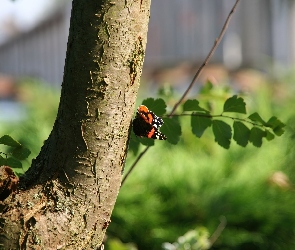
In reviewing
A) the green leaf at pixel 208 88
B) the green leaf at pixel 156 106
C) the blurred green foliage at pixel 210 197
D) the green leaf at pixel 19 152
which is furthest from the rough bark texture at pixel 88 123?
the blurred green foliage at pixel 210 197

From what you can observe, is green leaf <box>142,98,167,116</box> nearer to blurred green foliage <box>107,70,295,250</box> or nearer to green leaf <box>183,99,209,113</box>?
green leaf <box>183,99,209,113</box>

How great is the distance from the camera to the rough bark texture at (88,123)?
93cm

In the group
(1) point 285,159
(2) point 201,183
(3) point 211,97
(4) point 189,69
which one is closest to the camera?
(3) point 211,97

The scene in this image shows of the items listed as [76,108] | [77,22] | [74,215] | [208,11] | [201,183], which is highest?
[208,11]

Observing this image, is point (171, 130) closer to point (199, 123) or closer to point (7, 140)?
point (199, 123)

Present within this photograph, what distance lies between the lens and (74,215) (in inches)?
36.5

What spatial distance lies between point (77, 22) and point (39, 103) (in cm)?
447

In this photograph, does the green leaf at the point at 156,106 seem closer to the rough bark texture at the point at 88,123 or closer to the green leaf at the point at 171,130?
the green leaf at the point at 171,130

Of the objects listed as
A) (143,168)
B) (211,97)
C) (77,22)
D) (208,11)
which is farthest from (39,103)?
(208,11)

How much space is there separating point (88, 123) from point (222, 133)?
0.39 meters

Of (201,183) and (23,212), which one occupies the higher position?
(23,212)

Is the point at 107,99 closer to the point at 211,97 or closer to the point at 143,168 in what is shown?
the point at 211,97

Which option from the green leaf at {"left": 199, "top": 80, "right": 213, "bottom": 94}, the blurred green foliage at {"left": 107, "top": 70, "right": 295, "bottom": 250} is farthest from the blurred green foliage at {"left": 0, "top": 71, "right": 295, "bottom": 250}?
the green leaf at {"left": 199, "top": 80, "right": 213, "bottom": 94}

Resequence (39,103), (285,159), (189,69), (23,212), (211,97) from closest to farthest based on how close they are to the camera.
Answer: (23,212)
(211,97)
(285,159)
(39,103)
(189,69)
